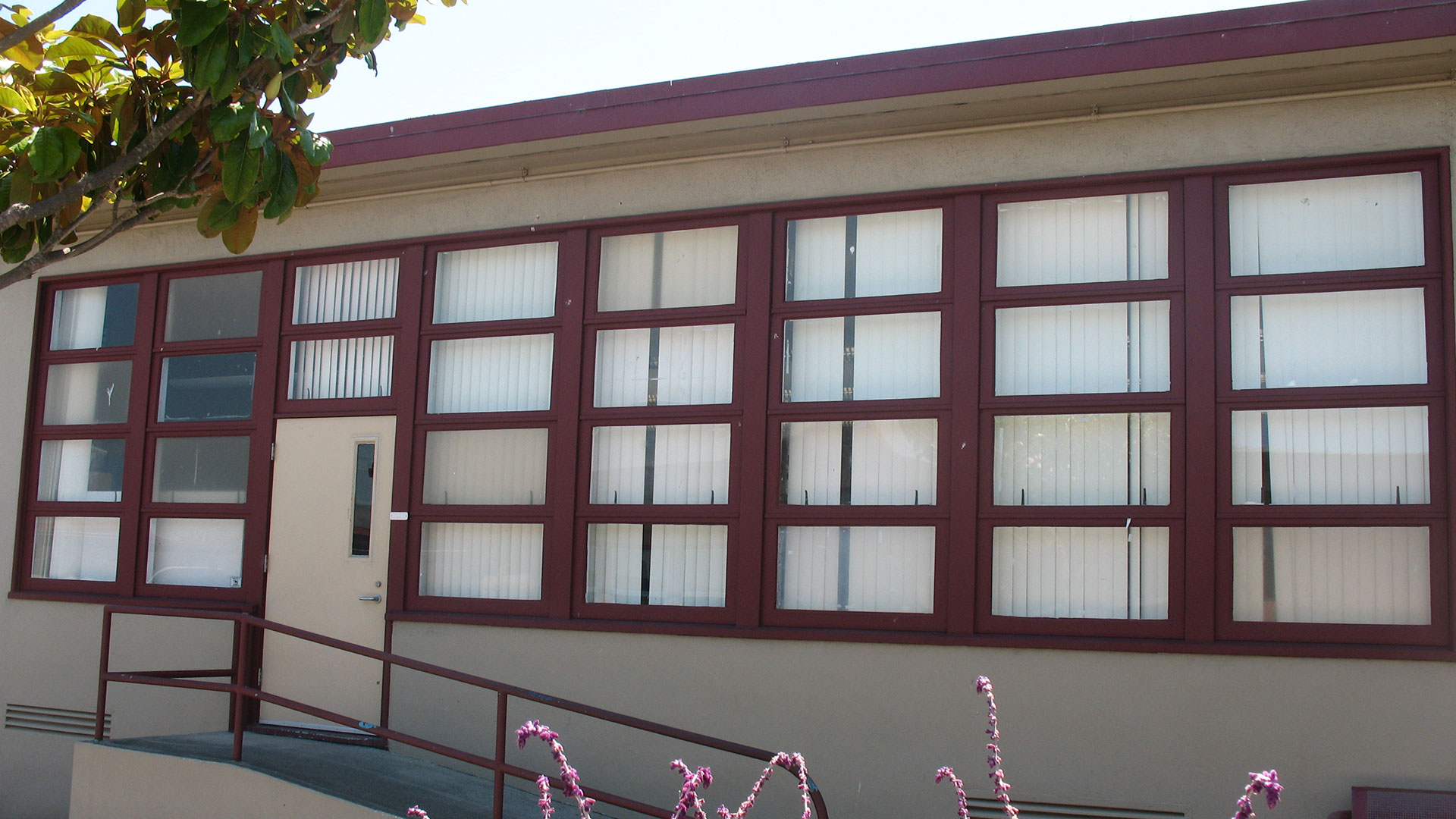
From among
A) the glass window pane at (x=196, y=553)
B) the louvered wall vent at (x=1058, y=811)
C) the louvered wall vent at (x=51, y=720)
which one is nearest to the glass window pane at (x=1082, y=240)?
the louvered wall vent at (x=1058, y=811)

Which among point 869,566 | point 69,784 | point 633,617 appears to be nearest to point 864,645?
point 869,566

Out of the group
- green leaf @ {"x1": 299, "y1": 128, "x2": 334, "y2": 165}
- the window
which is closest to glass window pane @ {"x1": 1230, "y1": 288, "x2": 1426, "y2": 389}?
the window

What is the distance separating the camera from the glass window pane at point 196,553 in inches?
321

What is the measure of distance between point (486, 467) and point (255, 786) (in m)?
2.35

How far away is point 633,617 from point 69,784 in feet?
14.6

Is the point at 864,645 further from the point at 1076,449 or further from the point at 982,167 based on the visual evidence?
the point at 982,167

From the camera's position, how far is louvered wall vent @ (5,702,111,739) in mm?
8234

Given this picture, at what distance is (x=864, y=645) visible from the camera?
251 inches

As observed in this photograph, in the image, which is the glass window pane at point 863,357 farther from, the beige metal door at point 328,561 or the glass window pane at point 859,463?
the beige metal door at point 328,561

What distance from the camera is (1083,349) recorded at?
6363mm

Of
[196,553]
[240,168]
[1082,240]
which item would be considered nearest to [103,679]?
[196,553]

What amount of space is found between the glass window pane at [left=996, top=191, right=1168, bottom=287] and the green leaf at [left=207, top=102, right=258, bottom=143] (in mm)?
3840

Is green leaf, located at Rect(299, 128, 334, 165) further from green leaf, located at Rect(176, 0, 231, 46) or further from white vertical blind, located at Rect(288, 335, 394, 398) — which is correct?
white vertical blind, located at Rect(288, 335, 394, 398)

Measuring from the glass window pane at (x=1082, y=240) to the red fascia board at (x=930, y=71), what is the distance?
0.79 metres
